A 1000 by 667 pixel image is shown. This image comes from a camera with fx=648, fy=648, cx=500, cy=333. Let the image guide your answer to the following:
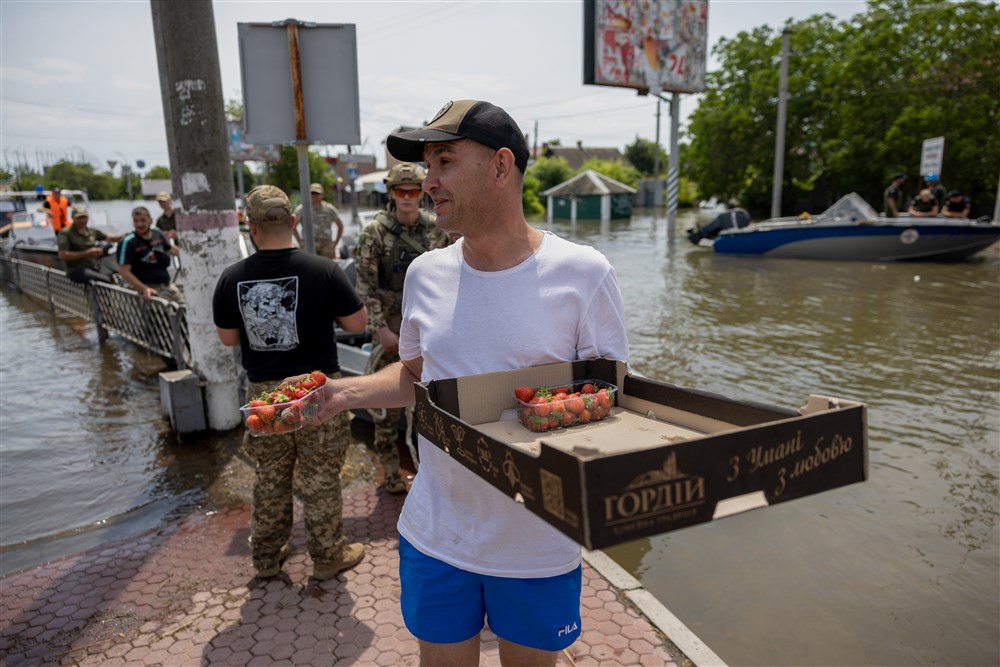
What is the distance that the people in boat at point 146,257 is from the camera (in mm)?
8242

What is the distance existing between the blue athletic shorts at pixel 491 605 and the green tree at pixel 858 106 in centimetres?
3068

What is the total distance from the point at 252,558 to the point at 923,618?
3.89m

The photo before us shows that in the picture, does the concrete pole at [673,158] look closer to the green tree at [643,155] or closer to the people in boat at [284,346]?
the people in boat at [284,346]

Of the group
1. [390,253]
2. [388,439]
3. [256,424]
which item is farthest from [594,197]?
[256,424]

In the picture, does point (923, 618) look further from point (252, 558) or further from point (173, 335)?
point (173, 335)

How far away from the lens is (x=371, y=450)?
5.49 m

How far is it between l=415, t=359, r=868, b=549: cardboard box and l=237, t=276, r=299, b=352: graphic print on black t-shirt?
200 centimetres

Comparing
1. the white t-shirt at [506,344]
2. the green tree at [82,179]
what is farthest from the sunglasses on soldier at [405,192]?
the green tree at [82,179]

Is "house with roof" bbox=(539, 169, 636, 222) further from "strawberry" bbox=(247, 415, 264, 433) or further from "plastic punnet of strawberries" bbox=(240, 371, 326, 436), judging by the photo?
"strawberry" bbox=(247, 415, 264, 433)

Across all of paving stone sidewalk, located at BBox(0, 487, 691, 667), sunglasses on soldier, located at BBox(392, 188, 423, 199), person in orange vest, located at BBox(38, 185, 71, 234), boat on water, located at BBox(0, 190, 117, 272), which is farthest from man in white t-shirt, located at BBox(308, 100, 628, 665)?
person in orange vest, located at BBox(38, 185, 71, 234)

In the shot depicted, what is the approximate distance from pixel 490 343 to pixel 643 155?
87.3 m

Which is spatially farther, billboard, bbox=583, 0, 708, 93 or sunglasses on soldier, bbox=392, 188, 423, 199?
billboard, bbox=583, 0, 708, 93

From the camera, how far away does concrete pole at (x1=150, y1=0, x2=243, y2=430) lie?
507cm

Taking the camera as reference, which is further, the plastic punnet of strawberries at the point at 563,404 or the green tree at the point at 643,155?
the green tree at the point at 643,155
